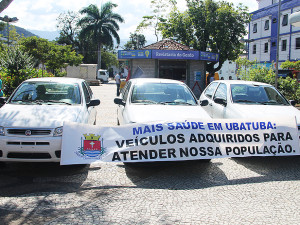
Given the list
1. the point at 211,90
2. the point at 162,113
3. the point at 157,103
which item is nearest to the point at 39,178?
the point at 162,113

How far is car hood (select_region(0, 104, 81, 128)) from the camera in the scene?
5.43 m

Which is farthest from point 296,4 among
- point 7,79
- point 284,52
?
point 7,79

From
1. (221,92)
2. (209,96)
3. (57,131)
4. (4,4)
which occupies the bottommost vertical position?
(57,131)

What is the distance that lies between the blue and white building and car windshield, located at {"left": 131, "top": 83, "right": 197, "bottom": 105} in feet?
108

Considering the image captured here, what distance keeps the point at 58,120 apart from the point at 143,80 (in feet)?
8.82

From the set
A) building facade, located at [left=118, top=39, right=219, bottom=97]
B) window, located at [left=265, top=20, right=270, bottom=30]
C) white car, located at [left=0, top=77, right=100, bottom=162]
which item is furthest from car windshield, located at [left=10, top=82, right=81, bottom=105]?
window, located at [left=265, top=20, right=270, bottom=30]

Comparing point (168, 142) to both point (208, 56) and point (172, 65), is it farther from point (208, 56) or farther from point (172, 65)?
point (208, 56)

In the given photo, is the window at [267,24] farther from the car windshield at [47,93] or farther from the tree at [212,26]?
the car windshield at [47,93]

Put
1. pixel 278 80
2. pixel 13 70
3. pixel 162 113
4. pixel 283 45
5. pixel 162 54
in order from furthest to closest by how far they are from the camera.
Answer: pixel 283 45 → pixel 162 54 → pixel 278 80 → pixel 13 70 → pixel 162 113

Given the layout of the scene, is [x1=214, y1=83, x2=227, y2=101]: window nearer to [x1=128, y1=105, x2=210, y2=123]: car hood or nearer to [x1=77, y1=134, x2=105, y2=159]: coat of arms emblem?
[x1=128, y1=105, x2=210, y2=123]: car hood

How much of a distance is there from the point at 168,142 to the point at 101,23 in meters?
50.9

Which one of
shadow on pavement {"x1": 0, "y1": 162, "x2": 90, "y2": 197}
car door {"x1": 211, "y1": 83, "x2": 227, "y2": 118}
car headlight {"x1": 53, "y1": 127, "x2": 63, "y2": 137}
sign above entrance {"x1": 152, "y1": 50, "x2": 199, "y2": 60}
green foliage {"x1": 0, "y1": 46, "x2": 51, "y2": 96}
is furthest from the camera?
sign above entrance {"x1": 152, "y1": 50, "x2": 199, "y2": 60}

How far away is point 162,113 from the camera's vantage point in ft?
20.0

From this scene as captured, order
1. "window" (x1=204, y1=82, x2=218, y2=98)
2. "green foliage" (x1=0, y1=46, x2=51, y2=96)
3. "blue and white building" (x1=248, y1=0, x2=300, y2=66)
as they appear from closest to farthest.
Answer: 1. "window" (x1=204, y1=82, x2=218, y2=98)
2. "green foliage" (x1=0, y1=46, x2=51, y2=96)
3. "blue and white building" (x1=248, y1=0, x2=300, y2=66)
